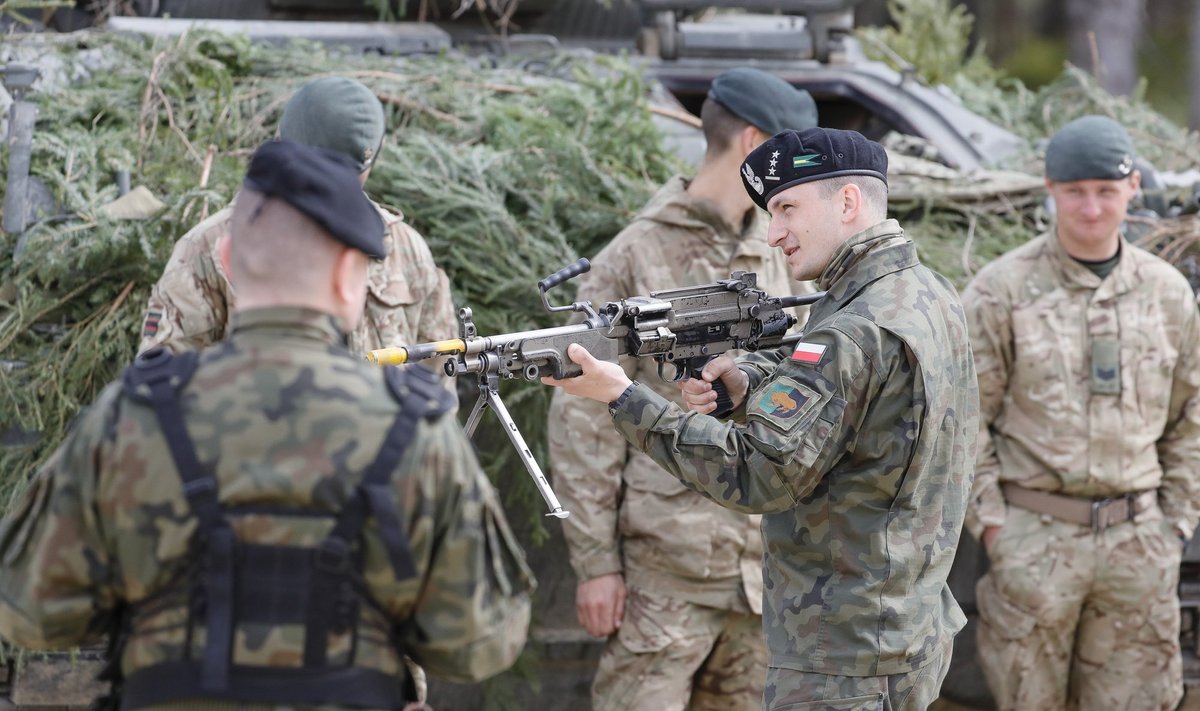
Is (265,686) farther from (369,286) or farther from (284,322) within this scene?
(369,286)

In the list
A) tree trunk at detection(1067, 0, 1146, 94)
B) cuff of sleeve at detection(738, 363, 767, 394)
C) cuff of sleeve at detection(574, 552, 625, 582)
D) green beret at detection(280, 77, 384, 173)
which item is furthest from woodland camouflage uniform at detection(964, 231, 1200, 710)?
tree trunk at detection(1067, 0, 1146, 94)

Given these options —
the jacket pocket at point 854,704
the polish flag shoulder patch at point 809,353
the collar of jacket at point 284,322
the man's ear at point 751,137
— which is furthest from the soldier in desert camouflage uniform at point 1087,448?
the collar of jacket at point 284,322

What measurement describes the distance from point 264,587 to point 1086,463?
308 cm

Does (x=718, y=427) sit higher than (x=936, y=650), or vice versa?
(x=718, y=427)

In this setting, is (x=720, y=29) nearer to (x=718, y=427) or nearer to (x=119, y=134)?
(x=119, y=134)

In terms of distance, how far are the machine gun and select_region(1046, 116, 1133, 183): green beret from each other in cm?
130

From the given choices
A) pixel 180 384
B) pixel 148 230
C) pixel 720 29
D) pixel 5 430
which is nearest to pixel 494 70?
pixel 720 29

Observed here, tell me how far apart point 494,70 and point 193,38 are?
1187mm

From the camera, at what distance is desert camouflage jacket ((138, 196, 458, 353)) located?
3.74 metres

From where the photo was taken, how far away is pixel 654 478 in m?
4.32

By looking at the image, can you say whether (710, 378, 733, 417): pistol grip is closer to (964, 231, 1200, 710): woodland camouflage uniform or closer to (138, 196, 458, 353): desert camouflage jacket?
(138, 196, 458, 353): desert camouflage jacket

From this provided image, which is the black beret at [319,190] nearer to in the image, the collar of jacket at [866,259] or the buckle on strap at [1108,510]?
the collar of jacket at [866,259]

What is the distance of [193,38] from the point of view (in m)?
5.54

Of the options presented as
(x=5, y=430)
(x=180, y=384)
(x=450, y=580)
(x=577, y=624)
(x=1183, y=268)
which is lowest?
(x=577, y=624)
